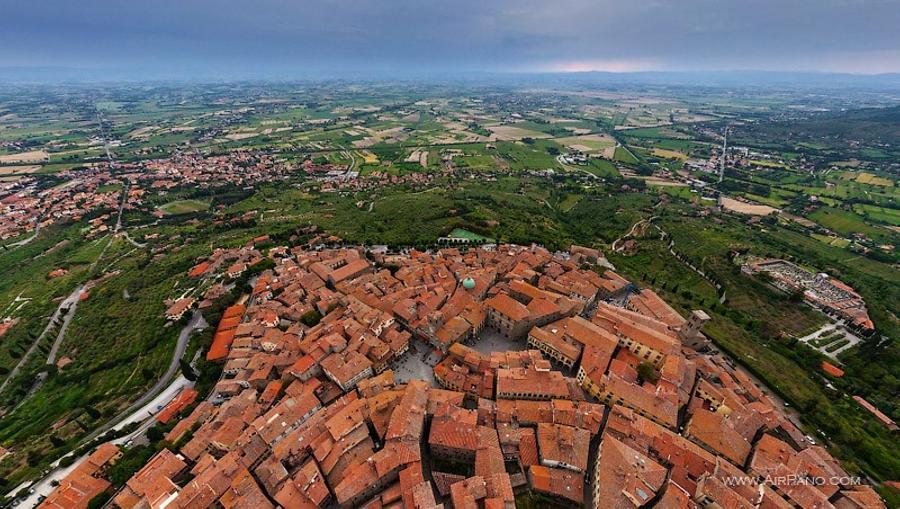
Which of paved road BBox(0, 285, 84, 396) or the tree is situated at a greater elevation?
the tree

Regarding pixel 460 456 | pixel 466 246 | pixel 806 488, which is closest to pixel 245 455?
pixel 460 456

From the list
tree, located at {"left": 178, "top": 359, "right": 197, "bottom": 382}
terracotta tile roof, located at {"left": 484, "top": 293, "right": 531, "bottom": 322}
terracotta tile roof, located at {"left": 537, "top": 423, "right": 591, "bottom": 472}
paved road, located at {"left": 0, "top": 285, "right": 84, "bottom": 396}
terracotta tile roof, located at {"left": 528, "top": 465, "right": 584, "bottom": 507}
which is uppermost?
terracotta tile roof, located at {"left": 484, "top": 293, "right": 531, "bottom": 322}

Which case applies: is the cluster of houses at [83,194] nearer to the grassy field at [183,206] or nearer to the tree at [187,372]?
the grassy field at [183,206]

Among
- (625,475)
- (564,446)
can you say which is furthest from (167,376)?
(625,475)

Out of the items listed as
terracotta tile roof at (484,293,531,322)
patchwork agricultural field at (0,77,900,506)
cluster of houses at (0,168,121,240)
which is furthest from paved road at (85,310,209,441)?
cluster of houses at (0,168,121,240)

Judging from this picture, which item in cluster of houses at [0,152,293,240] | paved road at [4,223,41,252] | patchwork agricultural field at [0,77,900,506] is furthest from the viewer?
cluster of houses at [0,152,293,240]

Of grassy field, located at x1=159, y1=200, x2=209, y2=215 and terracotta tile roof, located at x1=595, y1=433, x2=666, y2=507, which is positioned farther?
grassy field, located at x1=159, y1=200, x2=209, y2=215

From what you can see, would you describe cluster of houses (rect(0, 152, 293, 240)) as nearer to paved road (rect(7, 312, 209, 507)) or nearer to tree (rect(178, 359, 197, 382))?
paved road (rect(7, 312, 209, 507))

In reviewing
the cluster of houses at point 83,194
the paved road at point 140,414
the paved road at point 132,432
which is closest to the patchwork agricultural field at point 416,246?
the cluster of houses at point 83,194

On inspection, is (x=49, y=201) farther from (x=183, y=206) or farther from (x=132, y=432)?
(x=132, y=432)

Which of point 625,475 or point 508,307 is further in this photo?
point 508,307
